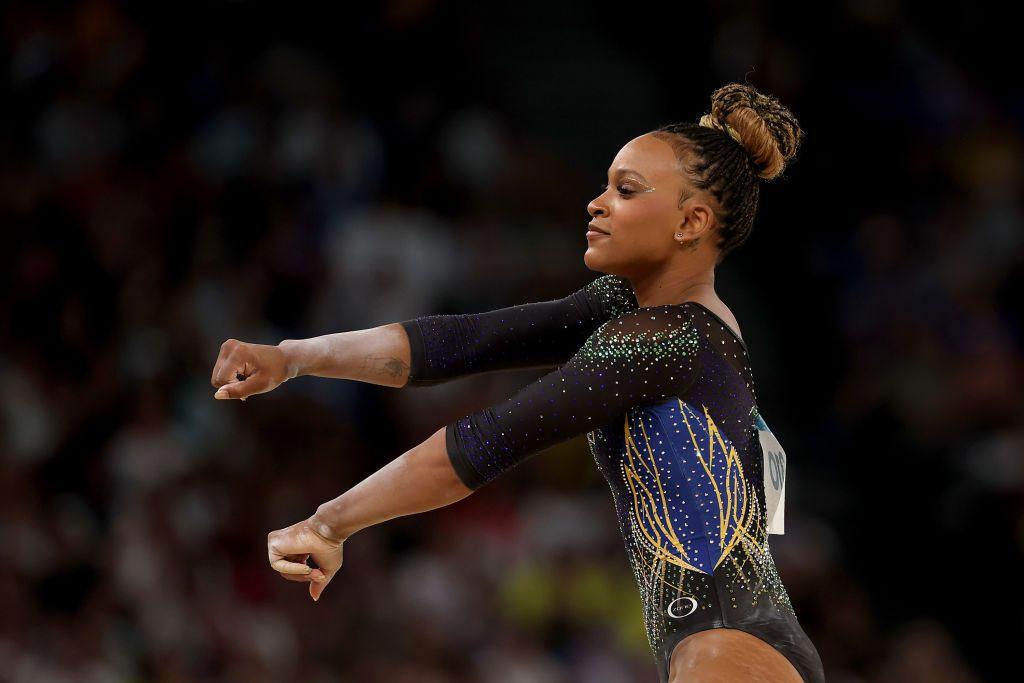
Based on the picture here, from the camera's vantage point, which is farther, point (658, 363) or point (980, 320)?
point (980, 320)

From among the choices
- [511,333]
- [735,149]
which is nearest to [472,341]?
[511,333]

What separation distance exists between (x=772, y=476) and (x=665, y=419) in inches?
12.1

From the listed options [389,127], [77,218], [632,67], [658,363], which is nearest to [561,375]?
[658,363]

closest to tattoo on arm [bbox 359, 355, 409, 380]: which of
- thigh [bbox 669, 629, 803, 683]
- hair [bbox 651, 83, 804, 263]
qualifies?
hair [bbox 651, 83, 804, 263]

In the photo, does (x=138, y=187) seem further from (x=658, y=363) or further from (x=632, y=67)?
(x=658, y=363)

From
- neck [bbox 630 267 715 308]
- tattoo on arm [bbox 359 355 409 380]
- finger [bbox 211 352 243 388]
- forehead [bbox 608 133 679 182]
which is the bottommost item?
→ tattoo on arm [bbox 359 355 409 380]

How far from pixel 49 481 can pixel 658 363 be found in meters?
3.49

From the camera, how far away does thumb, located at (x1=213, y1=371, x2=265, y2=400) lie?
2.46 metres

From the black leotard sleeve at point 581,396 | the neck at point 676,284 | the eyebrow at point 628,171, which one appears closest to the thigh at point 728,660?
the black leotard sleeve at point 581,396

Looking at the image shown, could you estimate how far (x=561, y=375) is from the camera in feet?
8.08

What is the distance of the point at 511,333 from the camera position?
288 centimetres

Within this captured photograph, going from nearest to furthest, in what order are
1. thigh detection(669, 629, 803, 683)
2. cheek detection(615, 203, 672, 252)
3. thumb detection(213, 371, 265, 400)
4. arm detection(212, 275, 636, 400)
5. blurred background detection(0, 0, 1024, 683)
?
1. thigh detection(669, 629, 803, 683)
2. thumb detection(213, 371, 265, 400)
3. cheek detection(615, 203, 672, 252)
4. arm detection(212, 275, 636, 400)
5. blurred background detection(0, 0, 1024, 683)

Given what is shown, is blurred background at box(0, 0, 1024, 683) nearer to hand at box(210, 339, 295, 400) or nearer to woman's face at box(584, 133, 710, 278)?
woman's face at box(584, 133, 710, 278)

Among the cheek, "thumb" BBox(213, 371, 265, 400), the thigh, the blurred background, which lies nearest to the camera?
the thigh
